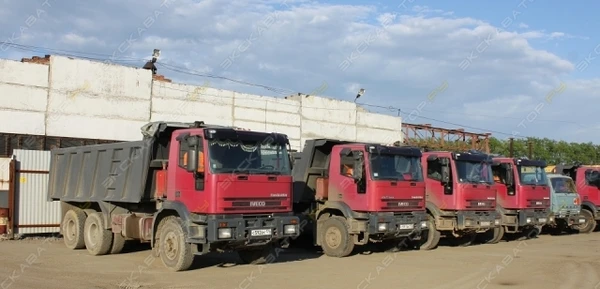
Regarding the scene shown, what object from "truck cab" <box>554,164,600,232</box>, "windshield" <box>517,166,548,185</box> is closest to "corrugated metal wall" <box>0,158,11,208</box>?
"windshield" <box>517,166,548,185</box>

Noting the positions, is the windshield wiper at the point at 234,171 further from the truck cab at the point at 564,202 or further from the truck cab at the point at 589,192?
the truck cab at the point at 589,192

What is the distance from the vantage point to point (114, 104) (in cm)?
2541

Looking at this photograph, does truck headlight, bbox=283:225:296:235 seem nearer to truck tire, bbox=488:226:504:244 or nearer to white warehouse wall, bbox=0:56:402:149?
truck tire, bbox=488:226:504:244

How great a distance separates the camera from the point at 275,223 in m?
11.5

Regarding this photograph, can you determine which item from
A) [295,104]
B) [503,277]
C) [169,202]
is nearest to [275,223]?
[169,202]

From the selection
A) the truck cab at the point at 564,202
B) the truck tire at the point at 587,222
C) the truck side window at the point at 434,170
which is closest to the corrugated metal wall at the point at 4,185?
the truck side window at the point at 434,170

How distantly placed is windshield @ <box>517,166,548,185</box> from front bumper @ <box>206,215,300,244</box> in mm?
9847

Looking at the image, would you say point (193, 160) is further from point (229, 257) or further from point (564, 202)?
point (564, 202)

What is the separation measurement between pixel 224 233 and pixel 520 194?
36.3 feet

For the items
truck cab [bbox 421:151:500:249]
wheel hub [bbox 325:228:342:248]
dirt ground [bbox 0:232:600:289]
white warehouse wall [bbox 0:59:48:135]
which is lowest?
dirt ground [bbox 0:232:600:289]

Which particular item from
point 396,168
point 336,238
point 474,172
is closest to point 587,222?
point 474,172

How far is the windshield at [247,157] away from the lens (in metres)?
10.9

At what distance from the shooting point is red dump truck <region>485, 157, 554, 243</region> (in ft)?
59.9

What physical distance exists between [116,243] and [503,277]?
28.0 ft
